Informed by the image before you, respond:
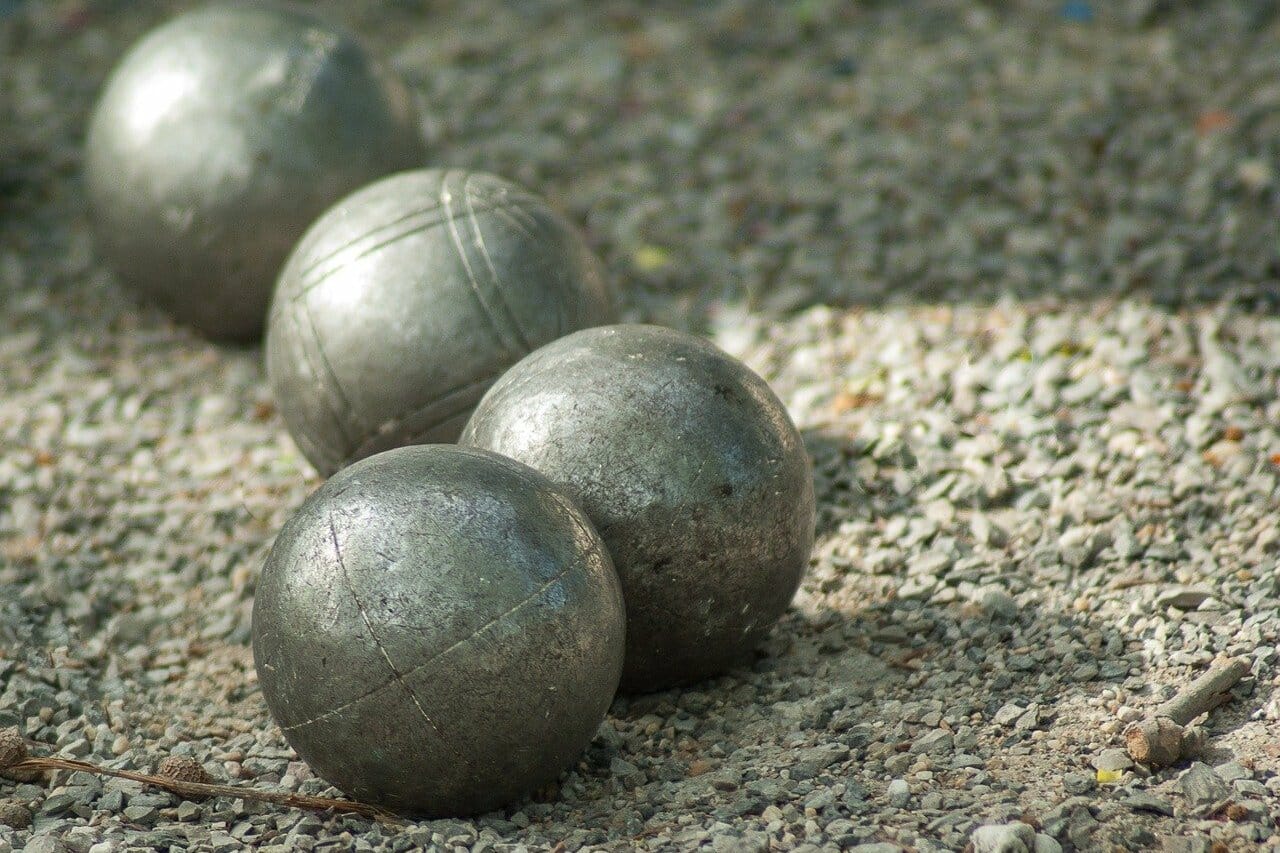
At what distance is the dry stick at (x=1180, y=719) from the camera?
159 inches

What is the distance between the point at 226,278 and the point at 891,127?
3895mm

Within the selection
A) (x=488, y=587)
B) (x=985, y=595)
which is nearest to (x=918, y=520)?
(x=985, y=595)

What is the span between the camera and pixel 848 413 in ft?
20.2

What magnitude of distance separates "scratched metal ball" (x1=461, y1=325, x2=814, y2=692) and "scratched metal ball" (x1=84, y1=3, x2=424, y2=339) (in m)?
2.37

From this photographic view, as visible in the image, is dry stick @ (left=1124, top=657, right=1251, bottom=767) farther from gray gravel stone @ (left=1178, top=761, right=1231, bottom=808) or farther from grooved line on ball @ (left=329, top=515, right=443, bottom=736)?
grooved line on ball @ (left=329, top=515, right=443, bottom=736)

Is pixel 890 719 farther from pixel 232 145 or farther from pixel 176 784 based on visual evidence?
pixel 232 145

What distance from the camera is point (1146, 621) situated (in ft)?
15.7

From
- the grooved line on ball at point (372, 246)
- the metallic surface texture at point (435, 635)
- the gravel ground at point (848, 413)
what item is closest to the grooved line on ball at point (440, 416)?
the grooved line on ball at point (372, 246)

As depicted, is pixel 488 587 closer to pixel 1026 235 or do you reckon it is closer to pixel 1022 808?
pixel 1022 808

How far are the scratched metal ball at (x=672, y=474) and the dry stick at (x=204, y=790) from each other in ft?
3.29

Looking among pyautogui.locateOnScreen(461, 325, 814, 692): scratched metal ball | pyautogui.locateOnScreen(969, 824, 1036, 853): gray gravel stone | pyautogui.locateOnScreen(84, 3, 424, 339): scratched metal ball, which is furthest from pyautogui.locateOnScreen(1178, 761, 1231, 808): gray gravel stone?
pyautogui.locateOnScreen(84, 3, 424, 339): scratched metal ball

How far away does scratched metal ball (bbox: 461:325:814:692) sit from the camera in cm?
440

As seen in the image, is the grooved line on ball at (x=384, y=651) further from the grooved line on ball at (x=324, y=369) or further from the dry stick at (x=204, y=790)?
the grooved line on ball at (x=324, y=369)

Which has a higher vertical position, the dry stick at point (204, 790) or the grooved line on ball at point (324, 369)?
the grooved line on ball at point (324, 369)
